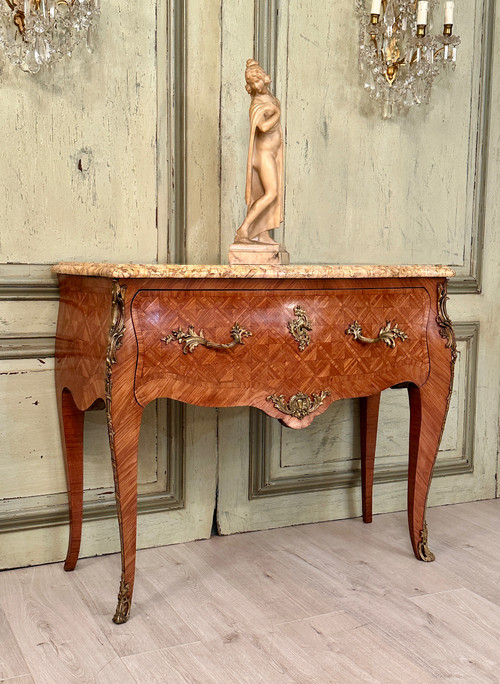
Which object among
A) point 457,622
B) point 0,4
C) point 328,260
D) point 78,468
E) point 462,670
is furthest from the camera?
point 328,260

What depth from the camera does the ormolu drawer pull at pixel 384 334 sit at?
2.06 meters

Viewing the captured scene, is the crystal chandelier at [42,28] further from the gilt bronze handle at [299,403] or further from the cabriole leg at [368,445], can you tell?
the cabriole leg at [368,445]

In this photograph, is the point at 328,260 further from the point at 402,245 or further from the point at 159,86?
the point at 159,86

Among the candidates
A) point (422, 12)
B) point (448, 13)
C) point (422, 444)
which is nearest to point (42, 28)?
point (422, 12)

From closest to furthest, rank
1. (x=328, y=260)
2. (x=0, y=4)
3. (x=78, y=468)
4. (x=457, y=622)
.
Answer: (x=457, y=622) → (x=0, y=4) → (x=78, y=468) → (x=328, y=260)

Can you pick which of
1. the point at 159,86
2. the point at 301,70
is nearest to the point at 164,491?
the point at 159,86

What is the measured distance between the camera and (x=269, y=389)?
1.98m

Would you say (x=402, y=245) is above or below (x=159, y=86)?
below

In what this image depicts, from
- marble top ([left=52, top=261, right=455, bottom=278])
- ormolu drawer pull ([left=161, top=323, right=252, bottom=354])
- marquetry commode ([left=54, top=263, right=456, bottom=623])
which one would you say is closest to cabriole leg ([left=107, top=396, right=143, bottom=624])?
marquetry commode ([left=54, top=263, right=456, bottom=623])

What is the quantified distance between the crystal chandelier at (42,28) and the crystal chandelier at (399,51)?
3.12 feet

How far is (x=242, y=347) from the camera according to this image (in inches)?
76.2

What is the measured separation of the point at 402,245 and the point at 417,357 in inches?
28.0

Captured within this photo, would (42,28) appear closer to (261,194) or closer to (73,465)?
(261,194)

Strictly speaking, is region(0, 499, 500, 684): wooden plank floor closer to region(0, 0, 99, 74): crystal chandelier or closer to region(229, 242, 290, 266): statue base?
region(229, 242, 290, 266): statue base
